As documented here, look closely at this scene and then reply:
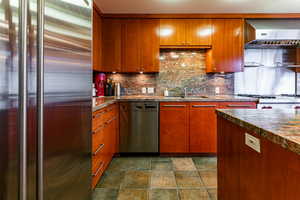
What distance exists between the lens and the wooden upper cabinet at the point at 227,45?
10.9 feet

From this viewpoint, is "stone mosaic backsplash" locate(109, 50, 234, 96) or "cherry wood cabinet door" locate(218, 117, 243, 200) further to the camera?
"stone mosaic backsplash" locate(109, 50, 234, 96)

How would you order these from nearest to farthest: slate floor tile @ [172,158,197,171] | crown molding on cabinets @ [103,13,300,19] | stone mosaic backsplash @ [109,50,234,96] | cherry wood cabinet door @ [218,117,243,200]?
cherry wood cabinet door @ [218,117,243,200]
slate floor tile @ [172,158,197,171]
crown molding on cabinets @ [103,13,300,19]
stone mosaic backsplash @ [109,50,234,96]

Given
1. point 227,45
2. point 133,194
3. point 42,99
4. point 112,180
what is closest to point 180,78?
point 227,45

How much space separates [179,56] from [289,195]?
10.2ft

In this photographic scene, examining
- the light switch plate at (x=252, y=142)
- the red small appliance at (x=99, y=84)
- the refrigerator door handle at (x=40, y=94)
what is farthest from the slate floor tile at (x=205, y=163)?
the refrigerator door handle at (x=40, y=94)

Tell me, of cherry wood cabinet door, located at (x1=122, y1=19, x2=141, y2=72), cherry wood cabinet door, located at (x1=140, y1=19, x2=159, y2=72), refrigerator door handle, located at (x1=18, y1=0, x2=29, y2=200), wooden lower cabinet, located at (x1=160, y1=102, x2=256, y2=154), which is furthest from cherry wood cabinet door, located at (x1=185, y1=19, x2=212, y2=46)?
refrigerator door handle, located at (x1=18, y1=0, x2=29, y2=200)

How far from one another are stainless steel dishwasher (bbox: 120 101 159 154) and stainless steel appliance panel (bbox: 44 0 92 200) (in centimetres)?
145

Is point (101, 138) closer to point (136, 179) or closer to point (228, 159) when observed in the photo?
point (136, 179)

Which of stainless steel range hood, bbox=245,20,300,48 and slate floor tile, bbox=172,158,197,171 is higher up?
stainless steel range hood, bbox=245,20,300,48

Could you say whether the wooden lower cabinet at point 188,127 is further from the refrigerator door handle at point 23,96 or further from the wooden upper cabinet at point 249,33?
the refrigerator door handle at point 23,96

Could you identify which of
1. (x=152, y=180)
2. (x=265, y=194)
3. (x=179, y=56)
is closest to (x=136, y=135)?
(x=152, y=180)

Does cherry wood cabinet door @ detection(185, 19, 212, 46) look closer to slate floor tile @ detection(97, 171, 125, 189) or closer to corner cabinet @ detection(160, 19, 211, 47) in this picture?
corner cabinet @ detection(160, 19, 211, 47)

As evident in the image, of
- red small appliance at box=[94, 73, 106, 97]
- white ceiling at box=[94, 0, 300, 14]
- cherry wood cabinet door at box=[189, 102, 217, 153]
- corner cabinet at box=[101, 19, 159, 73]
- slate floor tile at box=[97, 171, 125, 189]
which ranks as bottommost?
slate floor tile at box=[97, 171, 125, 189]

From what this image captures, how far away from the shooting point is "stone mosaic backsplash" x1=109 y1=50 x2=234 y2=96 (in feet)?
11.9
